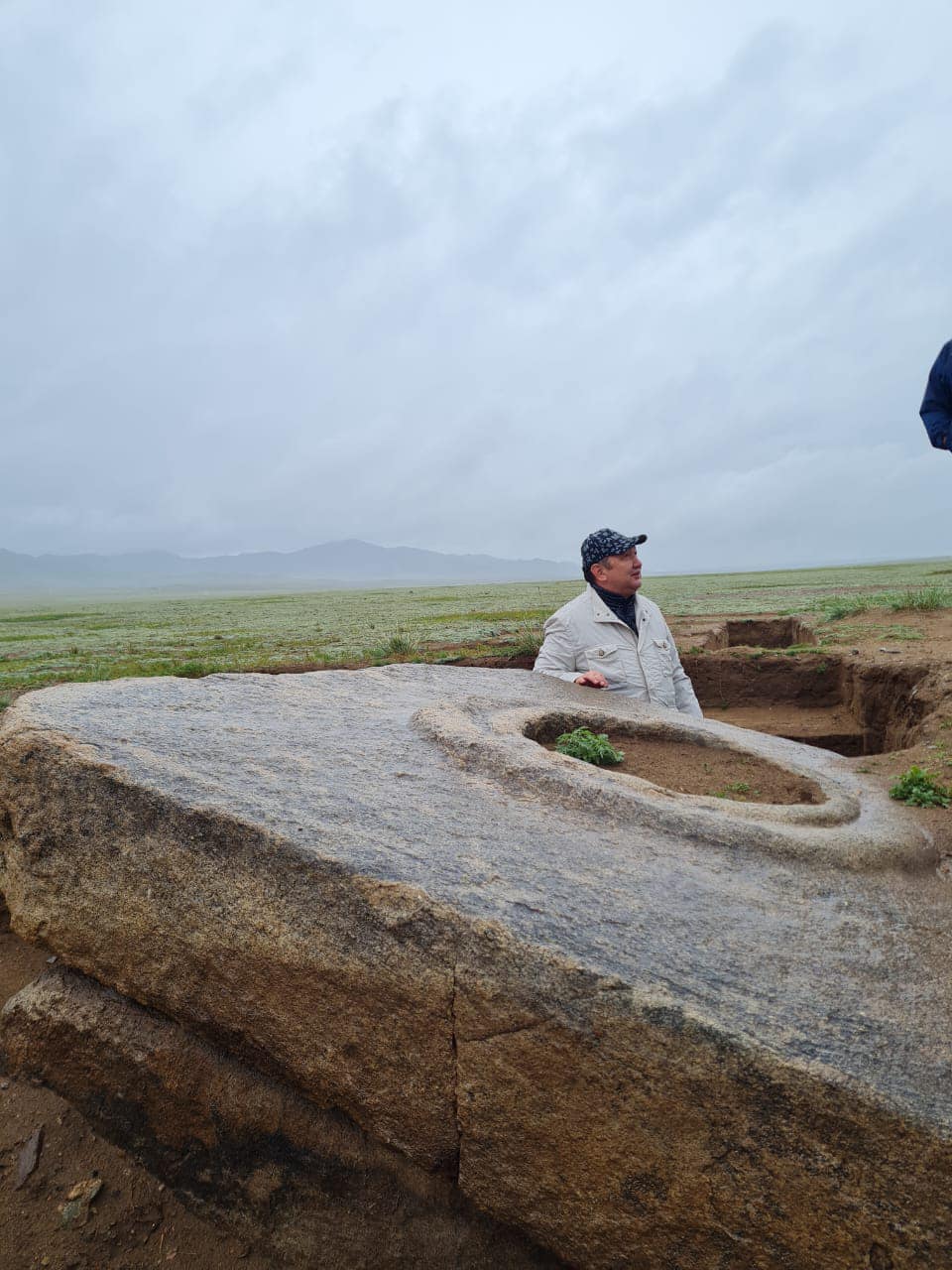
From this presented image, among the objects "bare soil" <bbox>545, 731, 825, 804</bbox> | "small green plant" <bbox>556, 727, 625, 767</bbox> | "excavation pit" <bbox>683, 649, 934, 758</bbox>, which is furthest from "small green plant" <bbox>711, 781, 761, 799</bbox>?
"excavation pit" <bbox>683, 649, 934, 758</bbox>

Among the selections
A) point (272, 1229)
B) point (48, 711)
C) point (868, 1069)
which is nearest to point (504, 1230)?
point (272, 1229)

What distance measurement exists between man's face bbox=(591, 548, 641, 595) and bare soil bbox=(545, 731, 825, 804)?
2011 mm

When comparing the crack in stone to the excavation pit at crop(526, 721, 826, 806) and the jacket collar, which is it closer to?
the excavation pit at crop(526, 721, 826, 806)

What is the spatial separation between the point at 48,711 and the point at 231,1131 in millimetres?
2888

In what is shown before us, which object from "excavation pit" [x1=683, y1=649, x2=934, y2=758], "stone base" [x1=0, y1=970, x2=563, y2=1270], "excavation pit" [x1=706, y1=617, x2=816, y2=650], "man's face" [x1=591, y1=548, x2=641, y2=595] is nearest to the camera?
"stone base" [x1=0, y1=970, x2=563, y2=1270]

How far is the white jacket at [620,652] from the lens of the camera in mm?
8375

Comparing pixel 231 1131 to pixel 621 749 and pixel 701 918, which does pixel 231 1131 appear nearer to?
pixel 701 918

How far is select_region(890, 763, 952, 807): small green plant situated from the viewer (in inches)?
203

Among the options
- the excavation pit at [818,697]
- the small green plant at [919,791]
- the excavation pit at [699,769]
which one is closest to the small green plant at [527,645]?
the excavation pit at [818,697]

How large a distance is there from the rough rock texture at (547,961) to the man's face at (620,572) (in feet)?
11.4

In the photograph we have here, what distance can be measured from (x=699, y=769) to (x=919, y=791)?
152 cm

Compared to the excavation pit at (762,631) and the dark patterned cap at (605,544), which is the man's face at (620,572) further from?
the excavation pit at (762,631)

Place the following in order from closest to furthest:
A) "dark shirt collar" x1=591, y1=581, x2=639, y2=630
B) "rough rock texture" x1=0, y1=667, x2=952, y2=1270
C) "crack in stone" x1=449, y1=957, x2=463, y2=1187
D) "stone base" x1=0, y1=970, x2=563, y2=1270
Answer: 1. "rough rock texture" x1=0, y1=667, x2=952, y2=1270
2. "crack in stone" x1=449, y1=957, x2=463, y2=1187
3. "stone base" x1=0, y1=970, x2=563, y2=1270
4. "dark shirt collar" x1=591, y1=581, x2=639, y2=630

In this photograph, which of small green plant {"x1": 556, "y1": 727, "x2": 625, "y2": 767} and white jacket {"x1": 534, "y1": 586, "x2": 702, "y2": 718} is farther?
white jacket {"x1": 534, "y1": 586, "x2": 702, "y2": 718}
